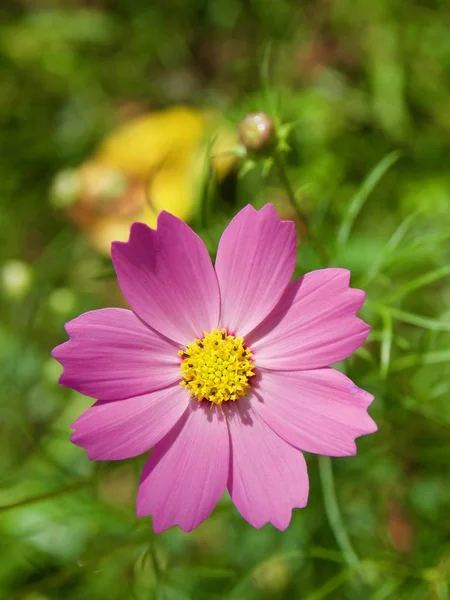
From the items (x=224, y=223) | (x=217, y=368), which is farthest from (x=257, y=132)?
(x=224, y=223)

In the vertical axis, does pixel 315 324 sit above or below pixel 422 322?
above

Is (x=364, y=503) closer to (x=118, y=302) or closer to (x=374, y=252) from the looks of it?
(x=374, y=252)

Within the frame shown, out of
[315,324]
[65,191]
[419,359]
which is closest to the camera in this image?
[315,324]

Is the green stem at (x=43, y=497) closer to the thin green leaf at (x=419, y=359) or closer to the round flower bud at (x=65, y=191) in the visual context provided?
the thin green leaf at (x=419, y=359)

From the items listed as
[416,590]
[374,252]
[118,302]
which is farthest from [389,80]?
[416,590]

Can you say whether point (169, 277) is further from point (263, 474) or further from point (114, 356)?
point (263, 474)

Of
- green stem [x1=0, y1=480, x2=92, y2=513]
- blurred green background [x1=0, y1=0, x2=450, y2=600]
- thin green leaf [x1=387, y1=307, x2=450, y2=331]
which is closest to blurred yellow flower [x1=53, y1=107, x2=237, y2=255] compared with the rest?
blurred green background [x1=0, y1=0, x2=450, y2=600]
